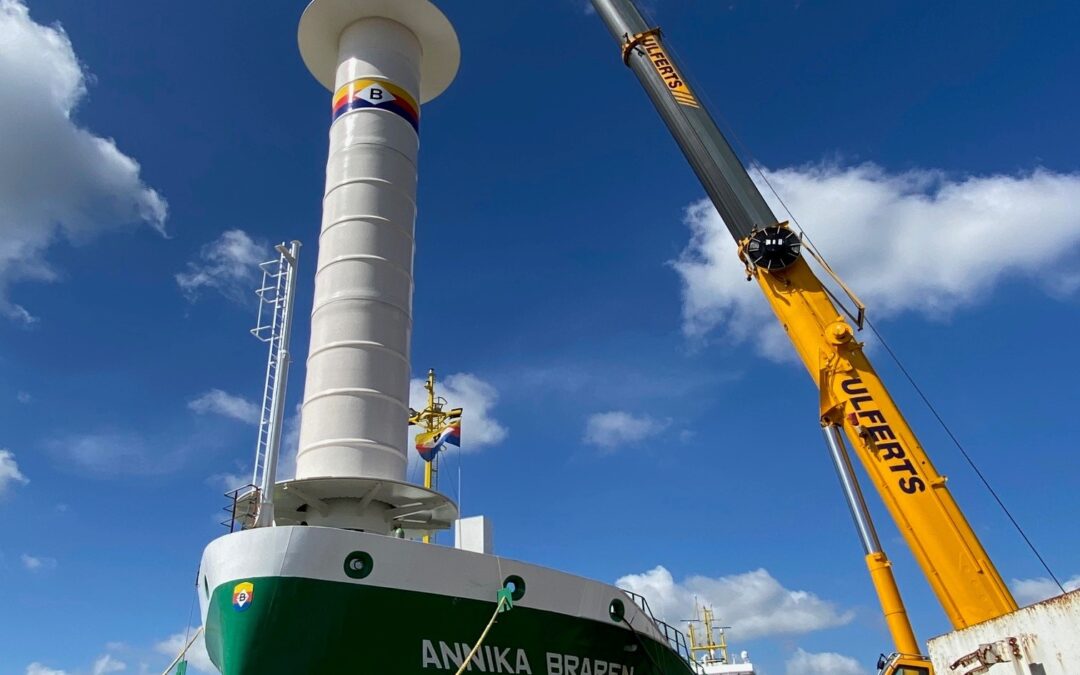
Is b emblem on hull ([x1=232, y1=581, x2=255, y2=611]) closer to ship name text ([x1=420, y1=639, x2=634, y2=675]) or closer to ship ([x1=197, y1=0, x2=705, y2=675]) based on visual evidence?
ship ([x1=197, y1=0, x2=705, y2=675])

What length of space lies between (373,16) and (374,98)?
111 inches

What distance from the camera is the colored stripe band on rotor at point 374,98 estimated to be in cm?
1791

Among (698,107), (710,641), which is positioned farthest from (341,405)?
(710,641)

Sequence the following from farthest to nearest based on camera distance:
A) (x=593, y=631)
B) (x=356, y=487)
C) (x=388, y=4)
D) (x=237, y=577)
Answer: (x=388, y=4) < (x=356, y=487) < (x=593, y=631) < (x=237, y=577)

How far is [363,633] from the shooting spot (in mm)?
10547

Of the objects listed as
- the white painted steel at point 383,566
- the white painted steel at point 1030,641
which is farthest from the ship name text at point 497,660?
the white painted steel at point 1030,641

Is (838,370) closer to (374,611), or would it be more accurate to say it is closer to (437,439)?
(374,611)

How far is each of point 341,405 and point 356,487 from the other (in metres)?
1.67

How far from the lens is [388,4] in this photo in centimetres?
1908

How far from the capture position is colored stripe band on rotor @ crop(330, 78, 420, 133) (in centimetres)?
1791

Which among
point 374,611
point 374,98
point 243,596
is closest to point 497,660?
point 374,611

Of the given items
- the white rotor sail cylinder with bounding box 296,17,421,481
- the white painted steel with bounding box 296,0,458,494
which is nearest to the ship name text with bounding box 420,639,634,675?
the white painted steel with bounding box 296,0,458,494

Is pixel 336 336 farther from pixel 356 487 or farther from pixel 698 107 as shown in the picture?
pixel 698 107

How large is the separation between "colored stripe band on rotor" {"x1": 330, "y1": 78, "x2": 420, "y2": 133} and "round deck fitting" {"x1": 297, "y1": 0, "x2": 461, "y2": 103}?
7.37 feet
